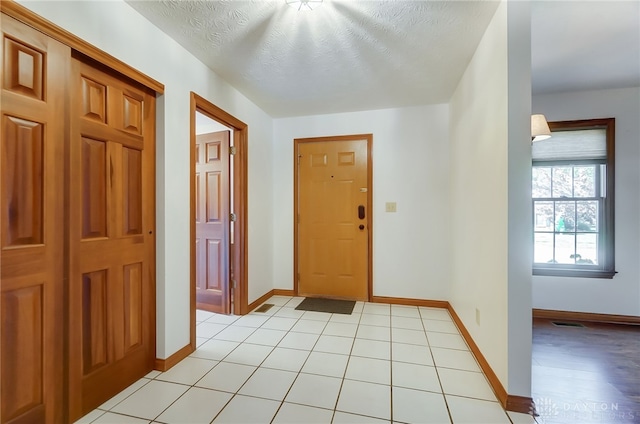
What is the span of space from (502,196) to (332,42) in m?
1.52

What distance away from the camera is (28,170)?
4.00ft

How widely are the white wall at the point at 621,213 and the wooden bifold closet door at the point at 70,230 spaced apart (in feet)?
13.2

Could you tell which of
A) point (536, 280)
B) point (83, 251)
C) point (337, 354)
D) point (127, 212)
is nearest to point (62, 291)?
point (83, 251)

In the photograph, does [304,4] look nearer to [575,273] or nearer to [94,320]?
[94,320]

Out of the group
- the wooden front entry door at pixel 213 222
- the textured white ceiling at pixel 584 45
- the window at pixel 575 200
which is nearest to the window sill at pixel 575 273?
the window at pixel 575 200

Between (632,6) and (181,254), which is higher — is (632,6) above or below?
above

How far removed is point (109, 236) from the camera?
1.58 meters

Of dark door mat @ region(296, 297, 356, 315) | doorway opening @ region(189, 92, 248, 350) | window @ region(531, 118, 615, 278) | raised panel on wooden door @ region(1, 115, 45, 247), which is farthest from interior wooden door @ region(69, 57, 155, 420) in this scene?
window @ region(531, 118, 615, 278)

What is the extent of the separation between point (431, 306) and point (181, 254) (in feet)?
8.78

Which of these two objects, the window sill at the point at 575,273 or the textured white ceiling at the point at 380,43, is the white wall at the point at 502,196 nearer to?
the textured white ceiling at the point at 380,43

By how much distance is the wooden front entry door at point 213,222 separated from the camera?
283 cm

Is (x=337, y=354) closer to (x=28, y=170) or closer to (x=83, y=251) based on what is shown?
(x=83, y=251)

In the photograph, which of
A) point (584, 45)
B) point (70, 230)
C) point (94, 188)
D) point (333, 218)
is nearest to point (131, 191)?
point (94, 188)

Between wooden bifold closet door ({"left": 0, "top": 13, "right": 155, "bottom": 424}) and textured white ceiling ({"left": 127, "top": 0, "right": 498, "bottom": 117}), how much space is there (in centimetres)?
58
